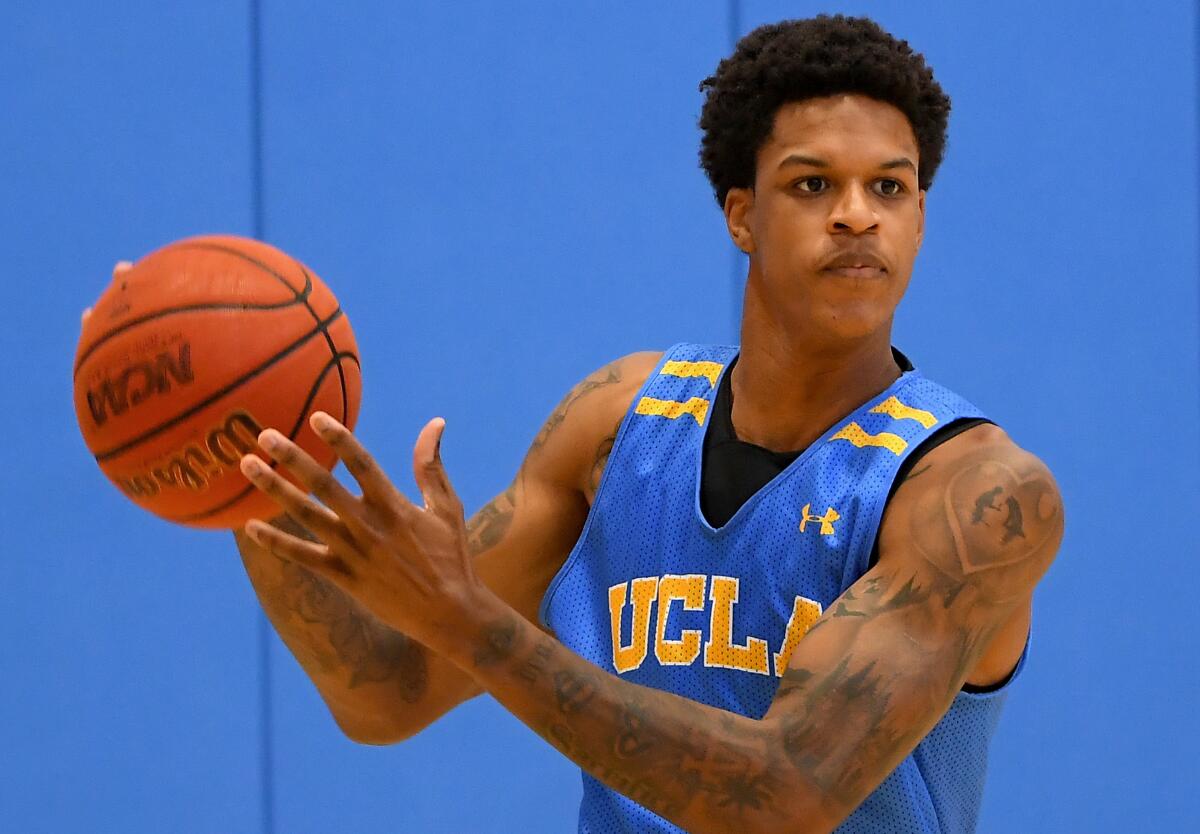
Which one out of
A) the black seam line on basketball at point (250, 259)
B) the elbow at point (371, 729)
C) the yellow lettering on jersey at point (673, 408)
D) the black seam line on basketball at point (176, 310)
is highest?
the black seam line on basketball at point (250, 259)

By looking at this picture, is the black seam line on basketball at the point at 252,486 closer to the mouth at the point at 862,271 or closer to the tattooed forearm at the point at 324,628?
the tattooed forearm at the point at 324,628

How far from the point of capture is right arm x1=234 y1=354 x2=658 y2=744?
1910 millimetres

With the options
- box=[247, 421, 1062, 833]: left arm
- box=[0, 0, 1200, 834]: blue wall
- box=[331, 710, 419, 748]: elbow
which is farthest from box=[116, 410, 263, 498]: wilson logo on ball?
box=[0, 0, 1200, 834]: blue wall

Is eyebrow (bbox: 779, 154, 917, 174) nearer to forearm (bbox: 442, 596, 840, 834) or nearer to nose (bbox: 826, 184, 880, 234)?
nose (bbox: 826, 184, 880, 234)

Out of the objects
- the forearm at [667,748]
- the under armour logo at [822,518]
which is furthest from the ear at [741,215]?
the forearm at [667,748]

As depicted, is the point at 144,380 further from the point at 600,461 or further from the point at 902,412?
the point at 902,412

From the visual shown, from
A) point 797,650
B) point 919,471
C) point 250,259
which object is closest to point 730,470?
point 919,471

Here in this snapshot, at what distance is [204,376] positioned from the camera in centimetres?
154

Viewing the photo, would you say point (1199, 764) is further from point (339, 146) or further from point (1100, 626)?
point (339, 146)

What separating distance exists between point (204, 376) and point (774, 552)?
668 millimetres

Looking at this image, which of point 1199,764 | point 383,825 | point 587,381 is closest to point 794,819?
point 587,381

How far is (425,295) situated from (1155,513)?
1458mm

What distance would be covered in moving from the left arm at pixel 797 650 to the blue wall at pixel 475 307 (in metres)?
1.46

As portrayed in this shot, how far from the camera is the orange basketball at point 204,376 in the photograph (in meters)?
1.54
